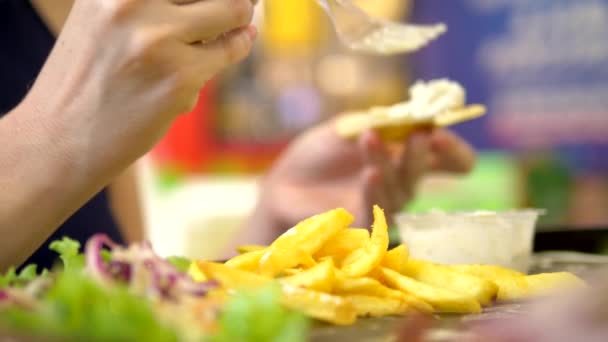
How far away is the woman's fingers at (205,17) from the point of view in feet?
3.77

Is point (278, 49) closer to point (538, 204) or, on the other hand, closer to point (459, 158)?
point (538, 204)

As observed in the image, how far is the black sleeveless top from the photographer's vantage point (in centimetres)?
191

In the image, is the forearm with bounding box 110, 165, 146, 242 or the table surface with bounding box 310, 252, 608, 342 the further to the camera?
the forearm with bounding box 110, 165, 146, 242

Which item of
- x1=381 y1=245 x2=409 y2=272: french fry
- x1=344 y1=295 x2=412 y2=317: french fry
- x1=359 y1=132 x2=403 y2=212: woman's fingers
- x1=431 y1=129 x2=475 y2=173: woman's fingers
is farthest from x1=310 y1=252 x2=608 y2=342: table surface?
x1=431 y1=129 x2=475 y2=173: woman's fingers

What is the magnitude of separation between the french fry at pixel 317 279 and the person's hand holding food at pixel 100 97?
43 centimetres

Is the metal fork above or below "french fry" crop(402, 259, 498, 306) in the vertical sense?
above

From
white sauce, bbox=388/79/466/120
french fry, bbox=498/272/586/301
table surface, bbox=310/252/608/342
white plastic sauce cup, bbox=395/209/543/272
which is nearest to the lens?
table surface, bbox=310/252/608/342

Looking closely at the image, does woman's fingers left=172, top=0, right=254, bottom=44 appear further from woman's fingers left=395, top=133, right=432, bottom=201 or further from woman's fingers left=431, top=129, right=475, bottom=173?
woman's fingers left=431, top=129, right=475, bottom=173

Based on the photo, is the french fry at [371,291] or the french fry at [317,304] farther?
the french fry at [371,291]

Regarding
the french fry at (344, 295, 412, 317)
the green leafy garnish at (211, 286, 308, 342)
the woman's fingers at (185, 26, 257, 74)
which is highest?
the woman's fingers at (185, 26, 257, 74)

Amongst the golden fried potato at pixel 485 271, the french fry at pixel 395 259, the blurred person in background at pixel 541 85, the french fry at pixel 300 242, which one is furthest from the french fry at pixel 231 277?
the blurred person in background at pixel 541 85

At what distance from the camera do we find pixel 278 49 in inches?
185

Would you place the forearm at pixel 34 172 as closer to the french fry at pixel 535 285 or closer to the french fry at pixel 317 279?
the french fry at pixel 317 279

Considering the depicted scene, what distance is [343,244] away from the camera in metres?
1.07
